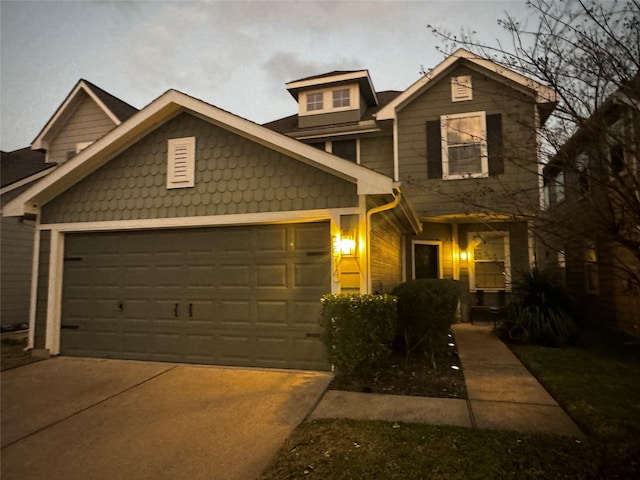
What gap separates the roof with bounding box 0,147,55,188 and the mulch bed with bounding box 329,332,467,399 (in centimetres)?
1147

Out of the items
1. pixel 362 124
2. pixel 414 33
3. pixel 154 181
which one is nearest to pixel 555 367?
pixel 414 33

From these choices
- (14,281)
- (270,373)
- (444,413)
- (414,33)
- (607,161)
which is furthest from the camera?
(14,281)

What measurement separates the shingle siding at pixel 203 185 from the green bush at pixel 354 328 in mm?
1498

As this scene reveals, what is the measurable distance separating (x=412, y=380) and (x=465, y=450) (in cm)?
206

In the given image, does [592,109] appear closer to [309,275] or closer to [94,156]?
[309,275]

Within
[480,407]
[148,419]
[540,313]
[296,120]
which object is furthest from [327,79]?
[148,419]

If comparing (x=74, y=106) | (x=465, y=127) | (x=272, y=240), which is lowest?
(x=272, y=240)

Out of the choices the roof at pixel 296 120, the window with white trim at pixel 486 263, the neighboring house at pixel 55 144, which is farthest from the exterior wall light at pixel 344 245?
the neighboring house at pixel 55 144

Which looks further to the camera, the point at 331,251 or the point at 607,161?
the point at 331,251

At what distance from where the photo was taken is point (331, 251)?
575cm

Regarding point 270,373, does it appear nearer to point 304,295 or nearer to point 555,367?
point 304,295

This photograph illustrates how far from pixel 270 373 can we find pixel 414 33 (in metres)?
5.08

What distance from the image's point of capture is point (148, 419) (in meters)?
4.03

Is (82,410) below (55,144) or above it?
below
